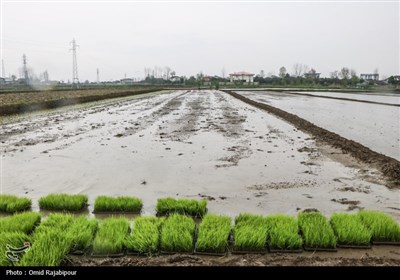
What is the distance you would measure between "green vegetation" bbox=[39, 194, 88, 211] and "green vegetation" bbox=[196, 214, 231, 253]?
2.13m

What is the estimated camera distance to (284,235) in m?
3.90

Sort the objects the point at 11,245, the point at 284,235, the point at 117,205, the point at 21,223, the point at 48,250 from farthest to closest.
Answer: the point at 117,205 < the point at 21,223 < the point at 284,235 < the point at 11,245 < the point at 48,250

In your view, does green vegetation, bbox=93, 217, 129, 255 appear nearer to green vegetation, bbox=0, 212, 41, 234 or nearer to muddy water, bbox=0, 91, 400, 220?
green vegetation, bbox=0, 212, 41, 234

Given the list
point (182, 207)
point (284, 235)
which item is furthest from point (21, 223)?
point (284, 235)

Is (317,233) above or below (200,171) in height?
above

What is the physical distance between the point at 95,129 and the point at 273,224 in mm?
11574

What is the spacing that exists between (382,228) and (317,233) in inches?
36.2

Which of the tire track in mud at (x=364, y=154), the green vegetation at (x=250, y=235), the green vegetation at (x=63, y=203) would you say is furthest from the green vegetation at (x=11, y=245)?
the tire track in mud at (x=364, y=154)

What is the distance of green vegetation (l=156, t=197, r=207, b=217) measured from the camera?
4918 mm

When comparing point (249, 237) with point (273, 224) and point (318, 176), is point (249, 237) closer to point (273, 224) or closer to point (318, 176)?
point (273, 224)

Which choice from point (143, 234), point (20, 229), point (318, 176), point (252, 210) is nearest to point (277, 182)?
point (318, 176)

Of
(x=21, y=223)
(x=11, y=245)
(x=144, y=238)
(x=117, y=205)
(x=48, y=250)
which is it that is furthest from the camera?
(x=117, y=205)

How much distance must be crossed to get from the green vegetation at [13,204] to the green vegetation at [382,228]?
4965 millimetres

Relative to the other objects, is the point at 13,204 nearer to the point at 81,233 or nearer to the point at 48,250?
the point at 81,233
